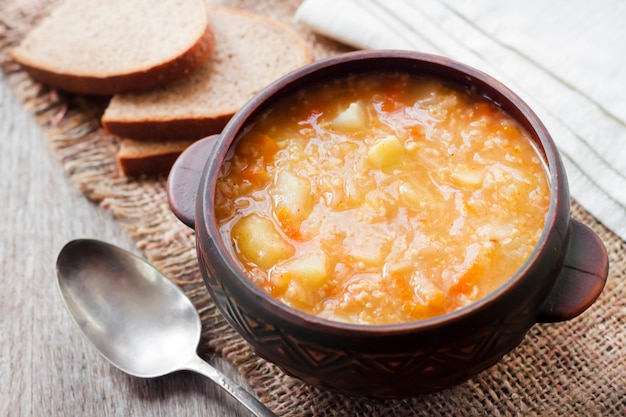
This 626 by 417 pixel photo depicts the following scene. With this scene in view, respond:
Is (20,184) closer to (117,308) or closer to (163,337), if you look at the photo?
(117,308)


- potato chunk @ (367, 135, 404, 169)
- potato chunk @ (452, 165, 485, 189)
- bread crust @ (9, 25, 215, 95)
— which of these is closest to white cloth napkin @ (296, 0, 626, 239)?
bread crust @ (9, 25, 215, 95)

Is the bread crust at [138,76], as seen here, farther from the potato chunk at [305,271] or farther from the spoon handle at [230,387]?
the potato chunk at [305,271]

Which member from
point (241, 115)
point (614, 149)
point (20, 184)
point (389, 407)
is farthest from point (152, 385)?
point (614, 149)

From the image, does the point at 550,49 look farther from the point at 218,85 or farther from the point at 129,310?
the point at 129,310

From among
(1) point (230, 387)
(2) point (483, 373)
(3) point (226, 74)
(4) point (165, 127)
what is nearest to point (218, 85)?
(3) point (226, 74)

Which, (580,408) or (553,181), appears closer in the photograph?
(553,181)

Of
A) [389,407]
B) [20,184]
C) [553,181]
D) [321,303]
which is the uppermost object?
[553,181]
